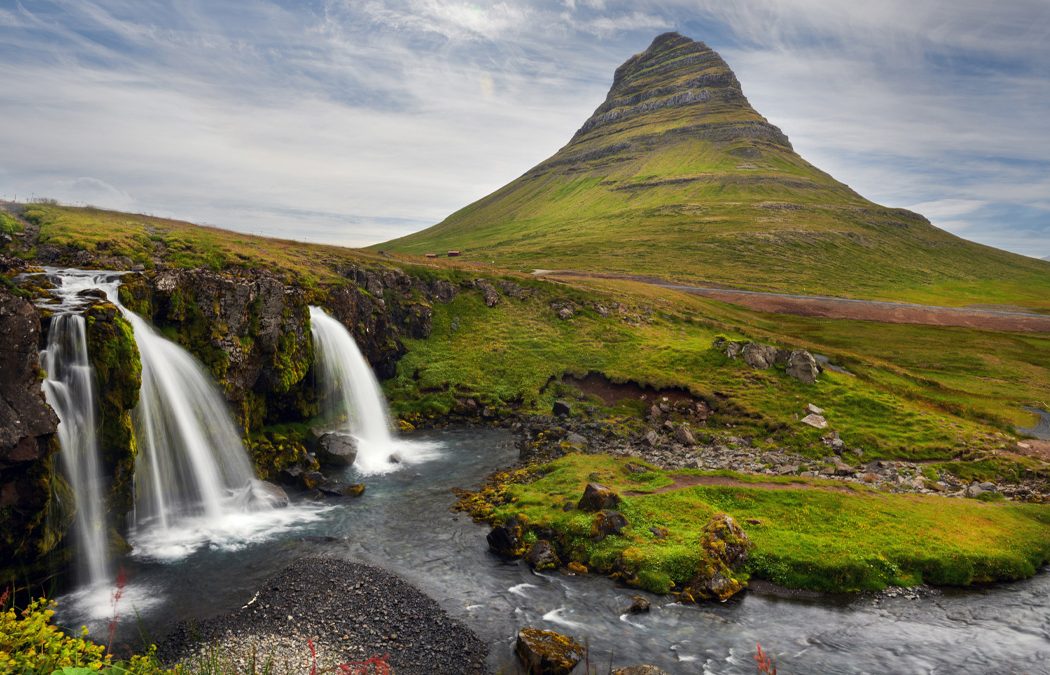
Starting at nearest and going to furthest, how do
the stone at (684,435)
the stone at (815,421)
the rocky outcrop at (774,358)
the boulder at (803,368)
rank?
1. the stone at (684,435)
2. the stone at (815,421)
3. the boulder at (803,368)
4. the rocky outcrop at (774,358)

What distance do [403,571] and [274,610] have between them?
233 inches

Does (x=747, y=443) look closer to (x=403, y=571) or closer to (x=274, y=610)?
(x=403, y=571)

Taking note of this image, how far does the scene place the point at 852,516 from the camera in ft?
97.9

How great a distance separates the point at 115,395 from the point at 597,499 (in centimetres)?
2528

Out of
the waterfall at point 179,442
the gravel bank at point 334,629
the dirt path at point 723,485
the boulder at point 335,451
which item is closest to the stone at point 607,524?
the dirt path at point 723,485

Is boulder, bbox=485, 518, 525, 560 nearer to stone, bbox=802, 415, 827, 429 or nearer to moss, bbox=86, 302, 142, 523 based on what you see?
moss, bbox=86, 302, 142, 523

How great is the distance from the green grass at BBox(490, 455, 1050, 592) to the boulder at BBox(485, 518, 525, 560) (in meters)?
1.43

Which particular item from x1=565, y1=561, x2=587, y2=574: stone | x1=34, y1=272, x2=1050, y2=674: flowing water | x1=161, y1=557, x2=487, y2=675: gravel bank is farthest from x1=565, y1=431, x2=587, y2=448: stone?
x1=161, y1=557, x2=487, y2=675: gravel bank

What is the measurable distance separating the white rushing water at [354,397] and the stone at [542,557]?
16709 mm

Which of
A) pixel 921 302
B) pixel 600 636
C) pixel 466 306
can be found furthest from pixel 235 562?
pixel 921 302

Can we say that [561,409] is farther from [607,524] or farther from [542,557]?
[542,557]

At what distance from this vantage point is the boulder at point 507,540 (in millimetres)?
27328

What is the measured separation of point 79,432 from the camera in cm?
2486

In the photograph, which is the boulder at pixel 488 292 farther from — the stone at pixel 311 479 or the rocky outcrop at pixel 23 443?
the rocky outcrop at pixel 23 443
